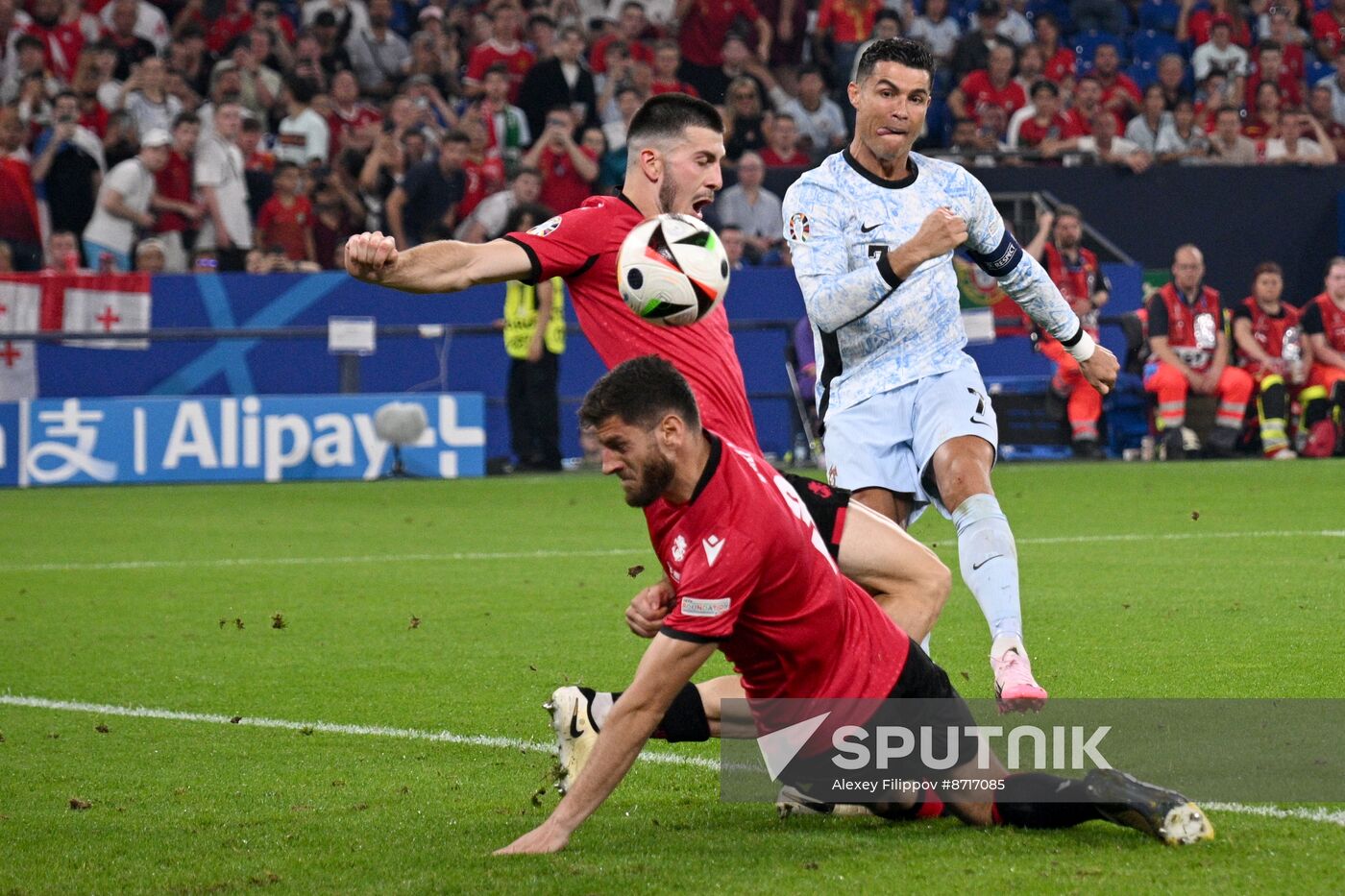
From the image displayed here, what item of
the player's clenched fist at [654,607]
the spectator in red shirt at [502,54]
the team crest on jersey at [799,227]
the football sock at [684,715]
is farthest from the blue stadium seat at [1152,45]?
the player's clenched fist at [654,607]

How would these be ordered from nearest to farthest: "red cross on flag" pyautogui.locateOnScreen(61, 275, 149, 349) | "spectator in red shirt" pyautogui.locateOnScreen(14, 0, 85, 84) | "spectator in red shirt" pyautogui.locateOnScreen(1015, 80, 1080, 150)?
"red cross on flag" pyautogui.locateOnScreen(61, 275, 149, 349), "spectator in red shirt" pyautogui.locateOnScreen(14, 0, 85, 84), "spectator in red shirt" pyautogui.locateOnScreen(1015, 80, 1080, 150)

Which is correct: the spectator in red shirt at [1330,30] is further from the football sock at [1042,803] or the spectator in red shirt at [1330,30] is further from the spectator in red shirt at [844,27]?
the football sock at [1042,803]

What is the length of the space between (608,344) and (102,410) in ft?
39.6

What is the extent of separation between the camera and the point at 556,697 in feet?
16.9

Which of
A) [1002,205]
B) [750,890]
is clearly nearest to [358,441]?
[1002,205]

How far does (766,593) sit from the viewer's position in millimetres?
4477

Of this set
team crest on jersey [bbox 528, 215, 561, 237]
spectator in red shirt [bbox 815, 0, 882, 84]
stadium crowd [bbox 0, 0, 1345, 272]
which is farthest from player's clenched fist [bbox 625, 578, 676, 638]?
spectator in red shirt [bbox 815, 0, 882, 84]

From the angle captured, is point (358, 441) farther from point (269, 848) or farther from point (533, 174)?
point (269, 848)

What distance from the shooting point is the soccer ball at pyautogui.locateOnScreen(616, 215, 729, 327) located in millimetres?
5102

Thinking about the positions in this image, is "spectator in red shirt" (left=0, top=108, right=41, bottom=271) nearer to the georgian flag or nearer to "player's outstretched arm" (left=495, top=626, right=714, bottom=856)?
the georgian flag

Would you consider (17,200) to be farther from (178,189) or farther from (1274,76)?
(1274,76)

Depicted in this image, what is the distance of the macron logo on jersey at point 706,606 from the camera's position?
14.3ft

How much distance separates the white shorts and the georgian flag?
12374mm

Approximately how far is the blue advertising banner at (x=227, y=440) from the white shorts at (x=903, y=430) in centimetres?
1120
